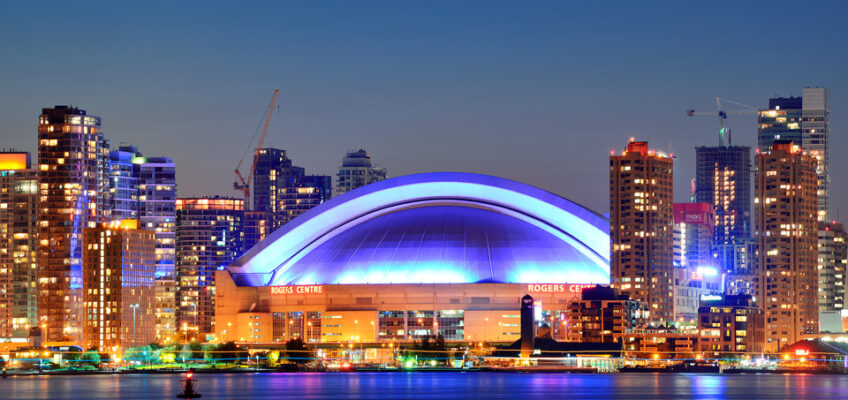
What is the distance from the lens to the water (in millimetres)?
143500

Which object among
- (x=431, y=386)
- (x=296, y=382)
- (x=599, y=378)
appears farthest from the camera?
(x=599, y=378)

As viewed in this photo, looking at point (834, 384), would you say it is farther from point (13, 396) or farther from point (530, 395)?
point (13, 396)

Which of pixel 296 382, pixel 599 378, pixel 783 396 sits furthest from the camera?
pixel 599 378

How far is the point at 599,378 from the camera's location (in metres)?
188

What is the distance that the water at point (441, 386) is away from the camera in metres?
144

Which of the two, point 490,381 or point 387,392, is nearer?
point 387,392

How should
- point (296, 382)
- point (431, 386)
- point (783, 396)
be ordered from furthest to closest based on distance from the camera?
point (296, 382)
point (431, 386)
point (783, 396)

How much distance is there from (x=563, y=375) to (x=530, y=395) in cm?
5646

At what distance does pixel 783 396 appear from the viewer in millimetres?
142625

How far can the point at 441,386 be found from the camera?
16188 cm

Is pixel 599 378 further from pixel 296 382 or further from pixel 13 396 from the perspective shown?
pixel 13 396

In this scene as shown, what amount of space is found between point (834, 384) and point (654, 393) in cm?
3232

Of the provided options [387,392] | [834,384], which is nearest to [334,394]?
[387,392]

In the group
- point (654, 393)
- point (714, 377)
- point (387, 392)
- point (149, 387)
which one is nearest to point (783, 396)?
point (654, 393)
